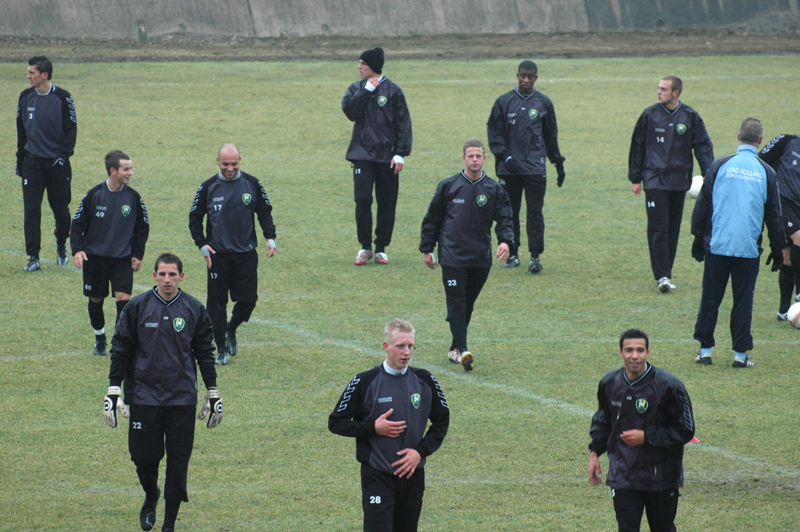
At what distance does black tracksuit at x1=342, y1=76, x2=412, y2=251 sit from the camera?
47.4ft

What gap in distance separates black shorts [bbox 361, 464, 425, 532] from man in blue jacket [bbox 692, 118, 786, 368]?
16.9ft

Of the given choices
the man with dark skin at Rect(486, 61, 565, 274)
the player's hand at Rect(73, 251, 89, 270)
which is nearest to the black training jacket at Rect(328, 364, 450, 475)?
the player's hand at Rect(73, 251, 89, 270)

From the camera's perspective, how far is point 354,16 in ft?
98.6

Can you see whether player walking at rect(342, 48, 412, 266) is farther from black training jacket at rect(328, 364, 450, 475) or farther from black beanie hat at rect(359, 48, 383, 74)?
black training jacket at rect(328, 364, 450, 475)

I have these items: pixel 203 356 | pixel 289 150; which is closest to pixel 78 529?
pixel 203 356

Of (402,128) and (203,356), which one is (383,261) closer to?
(402,128)

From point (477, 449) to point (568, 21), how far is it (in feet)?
81.0

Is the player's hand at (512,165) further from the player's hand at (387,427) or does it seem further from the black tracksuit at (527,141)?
the player's hand at (387,427)

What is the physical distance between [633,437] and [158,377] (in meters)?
3.19

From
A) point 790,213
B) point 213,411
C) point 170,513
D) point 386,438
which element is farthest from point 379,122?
point 386,438

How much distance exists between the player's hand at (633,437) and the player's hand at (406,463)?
1244 millimetres


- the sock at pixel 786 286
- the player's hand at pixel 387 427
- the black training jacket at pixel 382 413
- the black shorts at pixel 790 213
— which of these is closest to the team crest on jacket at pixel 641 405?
the black training jacket at pixel 382 413

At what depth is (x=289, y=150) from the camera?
71.0 feet

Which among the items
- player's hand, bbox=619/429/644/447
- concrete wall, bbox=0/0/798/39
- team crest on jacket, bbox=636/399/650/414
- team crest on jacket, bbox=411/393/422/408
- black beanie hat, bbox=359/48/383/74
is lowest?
player's hand, bbox=619/429/644/447
